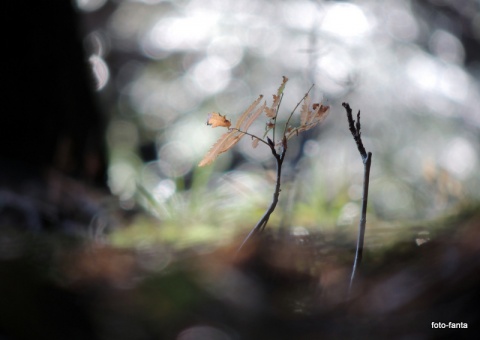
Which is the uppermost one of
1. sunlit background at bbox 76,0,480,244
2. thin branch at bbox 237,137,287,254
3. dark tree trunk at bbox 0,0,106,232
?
sunlit background at bbox 76,0,480,244

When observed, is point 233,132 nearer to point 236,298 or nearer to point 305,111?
point 305,111

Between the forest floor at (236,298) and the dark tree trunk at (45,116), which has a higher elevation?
the dark tree trunk at (45,116)

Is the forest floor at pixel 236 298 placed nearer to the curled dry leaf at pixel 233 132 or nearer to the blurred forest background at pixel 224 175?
the blurred forest background at pixel 224 175

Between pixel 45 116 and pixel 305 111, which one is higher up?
pixel 45 116

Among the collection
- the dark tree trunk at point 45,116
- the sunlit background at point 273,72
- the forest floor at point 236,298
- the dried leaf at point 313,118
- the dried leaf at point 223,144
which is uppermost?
the sunlit background at point 273,72

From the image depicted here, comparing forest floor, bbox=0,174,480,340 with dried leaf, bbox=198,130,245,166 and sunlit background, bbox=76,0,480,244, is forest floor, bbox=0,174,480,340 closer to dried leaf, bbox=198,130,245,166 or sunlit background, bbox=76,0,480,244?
dried leaf, bbox=198,130,245,166

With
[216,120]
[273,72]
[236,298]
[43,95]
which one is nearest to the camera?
[236,298]

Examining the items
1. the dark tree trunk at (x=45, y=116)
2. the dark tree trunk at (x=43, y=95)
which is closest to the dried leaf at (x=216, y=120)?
the dark tree trunk at (x=45, y=116)

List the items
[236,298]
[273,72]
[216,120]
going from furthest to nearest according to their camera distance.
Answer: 1. [273,72]
2. [216,120]
3. [236,298]

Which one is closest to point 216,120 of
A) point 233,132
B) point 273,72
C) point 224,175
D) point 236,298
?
point 233,132

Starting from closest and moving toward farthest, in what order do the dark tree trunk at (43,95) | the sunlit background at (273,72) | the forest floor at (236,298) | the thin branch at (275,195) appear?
the forest floor at (236,298)
the thin branch at (275,195)
the dark tree trunk at (43,95)
the sunlit background at (273,72)

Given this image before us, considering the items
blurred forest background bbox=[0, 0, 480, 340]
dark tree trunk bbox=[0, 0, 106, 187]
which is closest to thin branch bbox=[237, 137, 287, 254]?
blurred forest background bbox=[0, 0, 480, 340]
